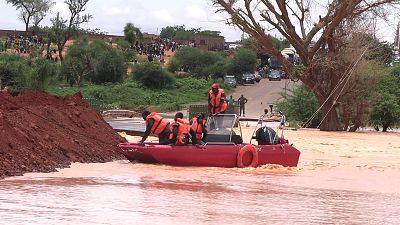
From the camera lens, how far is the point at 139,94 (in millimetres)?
62688

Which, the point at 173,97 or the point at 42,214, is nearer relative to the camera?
the point at 42,214

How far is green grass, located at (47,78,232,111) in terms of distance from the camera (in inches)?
2244

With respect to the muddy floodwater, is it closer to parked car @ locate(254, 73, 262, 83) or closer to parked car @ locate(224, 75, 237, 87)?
parked car @ locate(224, 75, 237, 87)

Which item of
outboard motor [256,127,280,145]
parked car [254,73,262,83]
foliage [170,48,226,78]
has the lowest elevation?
outboard motor [256,127,280,145]

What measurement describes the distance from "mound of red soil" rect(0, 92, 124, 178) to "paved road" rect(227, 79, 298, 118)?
32.6m

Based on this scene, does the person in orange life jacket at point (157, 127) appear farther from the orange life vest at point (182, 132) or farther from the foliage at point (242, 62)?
the foliage at point (242, 62)

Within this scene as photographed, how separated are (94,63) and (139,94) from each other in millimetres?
6723

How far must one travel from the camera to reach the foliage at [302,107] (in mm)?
43281

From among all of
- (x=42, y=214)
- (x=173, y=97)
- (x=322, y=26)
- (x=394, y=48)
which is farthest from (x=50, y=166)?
(x=394, y=48)

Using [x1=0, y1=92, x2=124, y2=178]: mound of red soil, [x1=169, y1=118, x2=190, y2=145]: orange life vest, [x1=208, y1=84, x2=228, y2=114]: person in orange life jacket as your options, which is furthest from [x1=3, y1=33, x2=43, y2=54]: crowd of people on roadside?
[x1=169, y1=118, x2=190, y2=145]: orange life vest

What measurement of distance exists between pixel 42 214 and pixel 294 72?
27.8 m

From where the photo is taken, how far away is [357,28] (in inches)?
1534

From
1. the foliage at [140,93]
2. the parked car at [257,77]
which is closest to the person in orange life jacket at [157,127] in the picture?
the foliage at [140,93]

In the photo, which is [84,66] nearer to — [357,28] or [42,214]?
[357,28]
